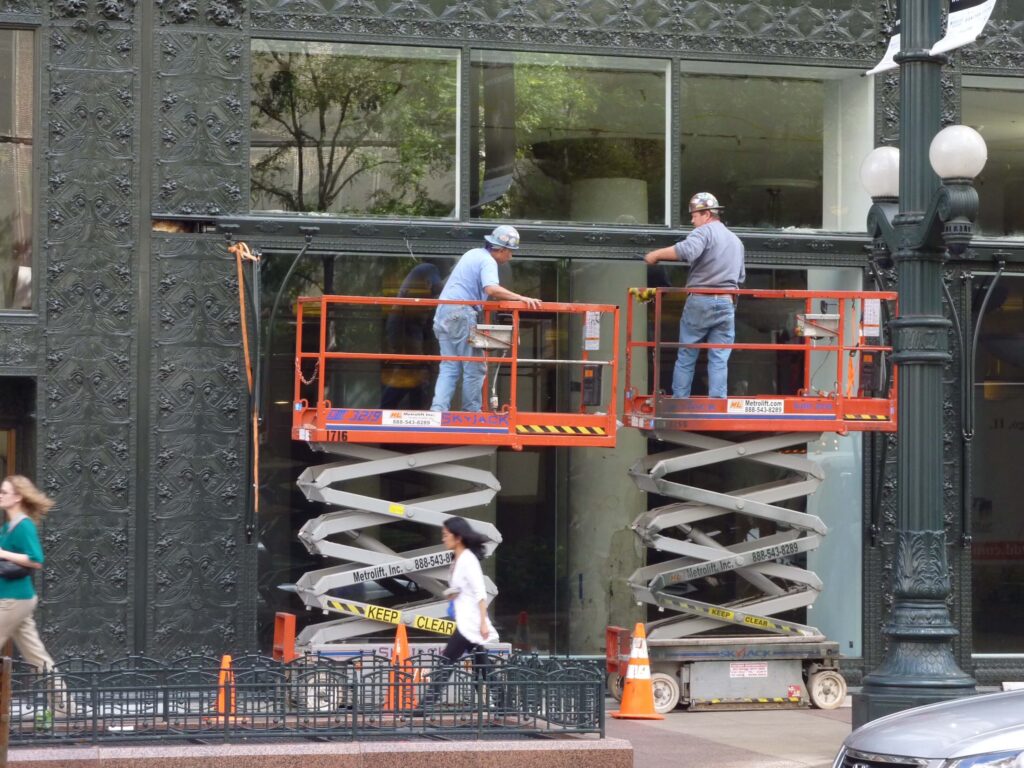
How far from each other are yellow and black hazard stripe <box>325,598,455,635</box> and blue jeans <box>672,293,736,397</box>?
2771mm

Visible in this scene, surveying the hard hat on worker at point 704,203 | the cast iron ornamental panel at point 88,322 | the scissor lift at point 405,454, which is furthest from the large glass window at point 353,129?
the hard hat on worker at point 704,203

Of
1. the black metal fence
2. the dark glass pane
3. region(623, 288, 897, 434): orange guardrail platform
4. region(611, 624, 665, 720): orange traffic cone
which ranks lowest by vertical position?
region(611, 624, 665, 720): orange traffic cone

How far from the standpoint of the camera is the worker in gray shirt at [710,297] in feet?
44.1

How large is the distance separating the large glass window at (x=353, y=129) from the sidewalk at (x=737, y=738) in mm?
4768

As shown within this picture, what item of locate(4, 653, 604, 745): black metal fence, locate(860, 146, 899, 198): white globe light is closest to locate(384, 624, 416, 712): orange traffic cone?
locate(4, 653, 604, 745): black metal fence

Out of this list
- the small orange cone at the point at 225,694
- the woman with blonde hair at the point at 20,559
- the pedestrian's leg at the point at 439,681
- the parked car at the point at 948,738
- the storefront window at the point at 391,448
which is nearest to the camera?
the parked car at the point at 948,738

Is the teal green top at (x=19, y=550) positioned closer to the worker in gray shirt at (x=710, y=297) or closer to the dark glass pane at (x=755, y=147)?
the worker in gray shirt at (x=710, y=297)

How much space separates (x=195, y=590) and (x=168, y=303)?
2.38 meters

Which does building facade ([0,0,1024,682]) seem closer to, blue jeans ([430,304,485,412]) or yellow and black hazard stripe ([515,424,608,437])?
blue jeans ([430,304,485,412])

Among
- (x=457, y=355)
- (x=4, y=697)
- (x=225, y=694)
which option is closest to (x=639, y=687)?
(x=457, y=355)

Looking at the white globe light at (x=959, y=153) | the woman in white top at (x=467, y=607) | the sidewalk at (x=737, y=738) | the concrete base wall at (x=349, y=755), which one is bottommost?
the sidewalk at (x=737, y=738)

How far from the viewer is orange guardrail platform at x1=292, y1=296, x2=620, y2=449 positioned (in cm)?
1253

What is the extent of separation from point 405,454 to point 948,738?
19.6 ft

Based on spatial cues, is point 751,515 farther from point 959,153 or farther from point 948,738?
point 948,738
